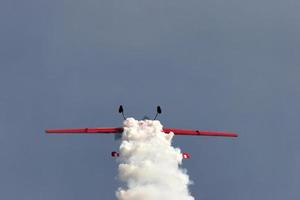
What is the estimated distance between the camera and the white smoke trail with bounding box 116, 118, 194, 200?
586ft

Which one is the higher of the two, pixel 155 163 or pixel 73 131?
pixel 73 131

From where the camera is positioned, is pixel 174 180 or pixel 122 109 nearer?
pixel 174 180

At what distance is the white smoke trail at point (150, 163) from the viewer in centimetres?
17862

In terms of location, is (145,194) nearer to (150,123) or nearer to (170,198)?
(170,198)

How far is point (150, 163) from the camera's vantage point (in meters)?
183

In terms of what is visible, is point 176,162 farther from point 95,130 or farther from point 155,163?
point 95,130

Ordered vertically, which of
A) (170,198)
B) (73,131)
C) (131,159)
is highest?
(73,131)

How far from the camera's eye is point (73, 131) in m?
199

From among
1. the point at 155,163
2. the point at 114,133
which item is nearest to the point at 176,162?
the point at 155,163

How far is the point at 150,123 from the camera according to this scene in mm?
191875

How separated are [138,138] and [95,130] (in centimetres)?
1507

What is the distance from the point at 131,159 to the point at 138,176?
608 centimetres

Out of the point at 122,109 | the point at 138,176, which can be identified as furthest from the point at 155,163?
the point at 122,109

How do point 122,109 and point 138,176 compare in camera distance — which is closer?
point 138,176
